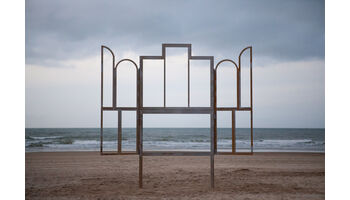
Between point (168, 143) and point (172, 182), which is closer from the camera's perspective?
point (172, 182)

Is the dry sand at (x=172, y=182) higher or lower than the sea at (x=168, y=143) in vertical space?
higher

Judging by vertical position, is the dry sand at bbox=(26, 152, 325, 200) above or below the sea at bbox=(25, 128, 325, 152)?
above

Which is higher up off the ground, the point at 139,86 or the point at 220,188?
the point at 139,86

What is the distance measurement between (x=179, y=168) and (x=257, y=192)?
3.44 meters

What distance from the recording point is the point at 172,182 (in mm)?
6957

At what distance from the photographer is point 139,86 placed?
579 cm

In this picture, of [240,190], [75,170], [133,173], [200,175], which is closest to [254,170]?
[200,175]

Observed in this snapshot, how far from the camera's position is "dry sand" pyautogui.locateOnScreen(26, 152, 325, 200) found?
580 cm

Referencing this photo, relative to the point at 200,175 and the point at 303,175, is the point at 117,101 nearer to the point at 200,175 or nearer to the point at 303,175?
the point at 200,175

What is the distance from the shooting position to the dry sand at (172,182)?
5.80 m

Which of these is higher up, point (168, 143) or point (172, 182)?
point (172, 182)

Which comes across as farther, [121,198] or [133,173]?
[133,173]

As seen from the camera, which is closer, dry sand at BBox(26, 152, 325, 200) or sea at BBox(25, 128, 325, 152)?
dry sand at BBox(26, 152, 325, 200)

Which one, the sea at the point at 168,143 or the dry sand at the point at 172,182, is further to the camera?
the sea at the point at 168,143
